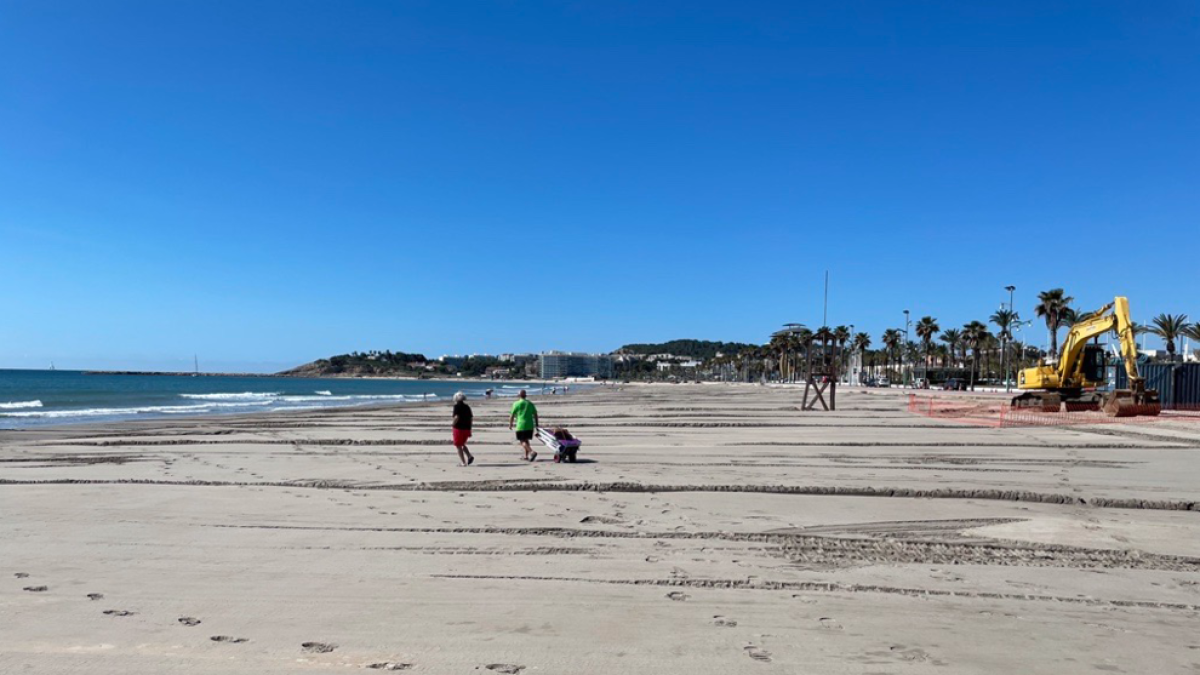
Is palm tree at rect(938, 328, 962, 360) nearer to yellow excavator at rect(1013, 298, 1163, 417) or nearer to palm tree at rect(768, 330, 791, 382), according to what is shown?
palm tree at rect(768, 330, 791, 382)

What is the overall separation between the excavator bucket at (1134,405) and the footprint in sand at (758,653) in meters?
29.1

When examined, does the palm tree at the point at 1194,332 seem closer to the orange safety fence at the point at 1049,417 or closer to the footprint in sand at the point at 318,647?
the orange safety fence at the point at 1049,417

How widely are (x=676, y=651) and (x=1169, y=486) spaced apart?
436 inches

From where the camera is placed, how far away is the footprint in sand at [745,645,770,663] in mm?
4892

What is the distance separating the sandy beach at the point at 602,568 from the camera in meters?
5.03

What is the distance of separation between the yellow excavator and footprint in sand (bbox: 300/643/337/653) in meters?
31.9

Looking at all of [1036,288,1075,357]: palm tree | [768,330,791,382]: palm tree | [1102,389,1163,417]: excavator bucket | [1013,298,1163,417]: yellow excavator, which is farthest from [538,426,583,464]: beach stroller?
[768,330,791,382]: palm tree

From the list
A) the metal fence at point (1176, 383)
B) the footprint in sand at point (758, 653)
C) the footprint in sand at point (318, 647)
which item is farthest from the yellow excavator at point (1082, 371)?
the footprint in sand at point (318, 647)

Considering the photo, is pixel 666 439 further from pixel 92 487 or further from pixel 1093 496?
pixel 92 487

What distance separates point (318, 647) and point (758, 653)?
9.44ft

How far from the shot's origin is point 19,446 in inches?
793

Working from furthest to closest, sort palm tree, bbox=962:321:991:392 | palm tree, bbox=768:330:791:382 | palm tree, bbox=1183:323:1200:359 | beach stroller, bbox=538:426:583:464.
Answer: palm tree, bbox=768:330:791:382 → palm tree, bbox=962:321:991:392 → palm tree, bbox=1183:323:1200:359 → beach stroller, bbox=538:426:583:464

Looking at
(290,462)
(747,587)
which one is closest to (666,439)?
(290,462)

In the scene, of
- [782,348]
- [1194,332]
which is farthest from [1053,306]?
[782,348]
